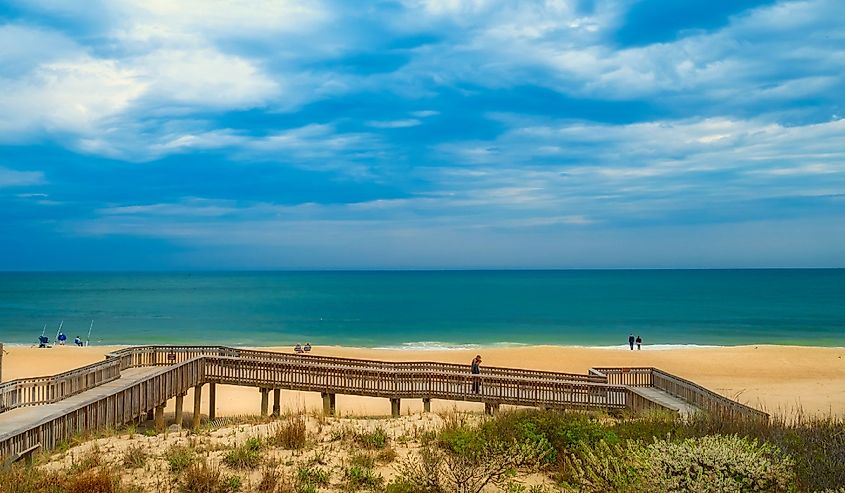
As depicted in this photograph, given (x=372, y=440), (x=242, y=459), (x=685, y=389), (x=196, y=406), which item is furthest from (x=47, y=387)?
(x=685, y=389)

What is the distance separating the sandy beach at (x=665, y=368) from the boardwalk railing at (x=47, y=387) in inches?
241

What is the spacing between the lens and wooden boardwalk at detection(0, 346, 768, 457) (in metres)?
17.0

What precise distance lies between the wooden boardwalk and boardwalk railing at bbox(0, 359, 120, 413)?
1.0 inches

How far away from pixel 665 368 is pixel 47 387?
97.1 feet

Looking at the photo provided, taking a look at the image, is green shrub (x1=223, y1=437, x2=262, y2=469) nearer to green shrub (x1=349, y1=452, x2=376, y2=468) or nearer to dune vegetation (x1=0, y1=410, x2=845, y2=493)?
dune vegetation (x1=0, y1=410, x2=845, y2=493)

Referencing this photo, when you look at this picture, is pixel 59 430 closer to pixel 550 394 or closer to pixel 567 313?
pixel 550 394

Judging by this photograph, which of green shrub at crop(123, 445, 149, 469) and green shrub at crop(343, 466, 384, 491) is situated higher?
green shrub at crop(123, 445, 149, 469)

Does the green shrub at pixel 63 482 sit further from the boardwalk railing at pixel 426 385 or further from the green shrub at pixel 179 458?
the boardwalk railing at pixel 426 385

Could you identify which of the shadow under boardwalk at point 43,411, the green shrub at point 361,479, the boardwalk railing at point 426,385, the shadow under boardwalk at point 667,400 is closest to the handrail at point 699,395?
the shadow under boardwalk at point 667,400

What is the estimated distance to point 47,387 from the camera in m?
17.7

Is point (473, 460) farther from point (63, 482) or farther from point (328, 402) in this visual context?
point (328, 402)

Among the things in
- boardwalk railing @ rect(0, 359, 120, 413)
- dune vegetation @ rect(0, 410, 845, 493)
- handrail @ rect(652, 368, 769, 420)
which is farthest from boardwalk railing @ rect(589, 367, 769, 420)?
boardwalk railing @ rect(0, 359, 120, 413)

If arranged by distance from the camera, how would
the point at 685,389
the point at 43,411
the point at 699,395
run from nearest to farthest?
the point at 43,411
the point at 699,395
the point at 685,389

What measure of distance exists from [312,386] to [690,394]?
11.2 m
